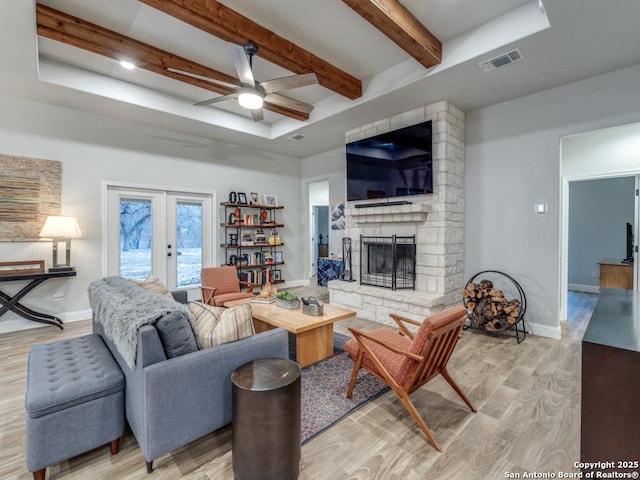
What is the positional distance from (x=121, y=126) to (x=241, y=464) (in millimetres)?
5144

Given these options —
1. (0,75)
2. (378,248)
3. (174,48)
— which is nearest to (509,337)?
(378,248)

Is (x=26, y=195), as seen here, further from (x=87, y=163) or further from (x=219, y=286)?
(x=219, y=286)

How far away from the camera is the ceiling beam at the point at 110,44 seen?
2842 millimetres

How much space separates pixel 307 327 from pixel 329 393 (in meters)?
0.56

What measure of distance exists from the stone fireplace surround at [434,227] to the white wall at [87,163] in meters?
3.23

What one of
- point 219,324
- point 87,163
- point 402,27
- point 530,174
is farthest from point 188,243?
point 530,174

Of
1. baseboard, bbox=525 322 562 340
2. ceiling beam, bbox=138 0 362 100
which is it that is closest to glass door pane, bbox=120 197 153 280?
ceiling beam, bbox=138 0 362 100

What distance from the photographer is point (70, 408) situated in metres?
1.62

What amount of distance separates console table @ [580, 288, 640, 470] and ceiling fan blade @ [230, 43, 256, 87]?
121 inches

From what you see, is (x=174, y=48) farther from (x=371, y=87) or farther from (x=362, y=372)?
(x=362, y=372)

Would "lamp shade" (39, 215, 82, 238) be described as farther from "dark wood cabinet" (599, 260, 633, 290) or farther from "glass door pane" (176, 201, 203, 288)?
"dark wood cabinet" (599, 260, 633, 290)

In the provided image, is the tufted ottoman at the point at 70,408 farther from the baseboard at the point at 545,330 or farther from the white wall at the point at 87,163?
the baseboard at the point at 545,330

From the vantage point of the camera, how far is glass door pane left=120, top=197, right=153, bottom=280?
4973 mm

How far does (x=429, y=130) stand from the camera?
4.13 meters
